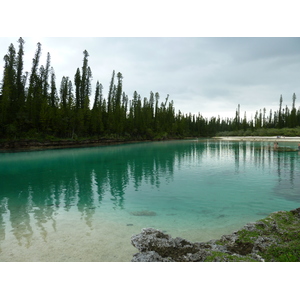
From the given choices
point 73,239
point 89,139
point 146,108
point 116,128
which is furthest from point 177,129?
point 73,239

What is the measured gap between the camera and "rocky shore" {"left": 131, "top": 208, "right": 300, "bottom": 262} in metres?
4.74

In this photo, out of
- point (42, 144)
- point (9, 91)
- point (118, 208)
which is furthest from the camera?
point (42, 144)

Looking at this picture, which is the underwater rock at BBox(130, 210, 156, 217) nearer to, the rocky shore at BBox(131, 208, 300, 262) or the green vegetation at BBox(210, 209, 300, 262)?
the rocky shore at BBox(131, 208, 300, 262)

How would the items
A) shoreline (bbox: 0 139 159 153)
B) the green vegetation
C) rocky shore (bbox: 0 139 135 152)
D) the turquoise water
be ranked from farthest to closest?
rocky shore (bbox: 0 139 135 152), shoreline (bbox: 0 139 159 153), the turquoise water, the green vegetation

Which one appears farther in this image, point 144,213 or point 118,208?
point 118,208

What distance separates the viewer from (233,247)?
5.38 metres

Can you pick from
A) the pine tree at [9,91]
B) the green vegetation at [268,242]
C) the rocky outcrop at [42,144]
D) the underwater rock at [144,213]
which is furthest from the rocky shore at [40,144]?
the green vegetation at [268,242]

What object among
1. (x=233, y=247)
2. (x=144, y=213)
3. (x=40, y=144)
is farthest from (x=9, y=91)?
(x=233, y=247)

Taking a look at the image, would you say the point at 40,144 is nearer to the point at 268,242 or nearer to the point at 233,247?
the point at 233,247

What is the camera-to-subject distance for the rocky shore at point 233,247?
4.74m

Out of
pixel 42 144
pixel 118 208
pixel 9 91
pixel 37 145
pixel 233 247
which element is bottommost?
pixel 118 208

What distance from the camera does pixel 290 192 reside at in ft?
39.4

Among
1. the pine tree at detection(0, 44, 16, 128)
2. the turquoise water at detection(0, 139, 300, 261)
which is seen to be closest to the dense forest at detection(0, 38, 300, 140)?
the pine tree at detection(0, 44, 16, 128)

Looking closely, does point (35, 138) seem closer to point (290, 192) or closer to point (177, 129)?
point (290, 192)
